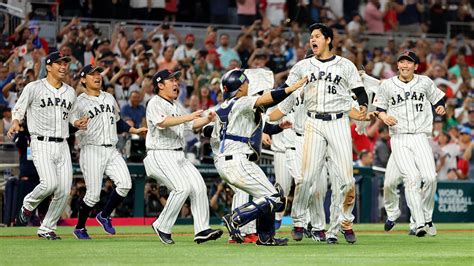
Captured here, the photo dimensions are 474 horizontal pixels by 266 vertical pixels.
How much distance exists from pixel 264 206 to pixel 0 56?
32.3ft

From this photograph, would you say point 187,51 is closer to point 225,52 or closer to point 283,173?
point 225,52

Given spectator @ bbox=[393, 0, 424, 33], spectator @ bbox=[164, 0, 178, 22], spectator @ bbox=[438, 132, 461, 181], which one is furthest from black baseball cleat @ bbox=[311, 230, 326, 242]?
spectator @ bbox=[393, 0, 424, 33]

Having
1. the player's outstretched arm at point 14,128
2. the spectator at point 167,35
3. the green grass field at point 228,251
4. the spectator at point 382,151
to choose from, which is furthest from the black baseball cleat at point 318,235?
the spectator at point 167,35

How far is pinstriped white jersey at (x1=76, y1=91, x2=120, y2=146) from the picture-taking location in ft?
50.8

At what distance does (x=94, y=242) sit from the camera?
14.3 m

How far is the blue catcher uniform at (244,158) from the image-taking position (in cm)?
1287

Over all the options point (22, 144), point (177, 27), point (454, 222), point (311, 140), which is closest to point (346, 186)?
point (311, 140)

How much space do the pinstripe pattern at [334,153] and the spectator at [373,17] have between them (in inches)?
612

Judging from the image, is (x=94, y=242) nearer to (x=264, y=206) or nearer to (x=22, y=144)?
(x=264, y=206)

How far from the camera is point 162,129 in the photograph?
560 inches

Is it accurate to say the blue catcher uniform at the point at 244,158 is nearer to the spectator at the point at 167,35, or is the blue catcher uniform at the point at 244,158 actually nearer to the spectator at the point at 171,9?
the spectator at the point at 167,35

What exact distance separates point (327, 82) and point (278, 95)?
1273 millimetres


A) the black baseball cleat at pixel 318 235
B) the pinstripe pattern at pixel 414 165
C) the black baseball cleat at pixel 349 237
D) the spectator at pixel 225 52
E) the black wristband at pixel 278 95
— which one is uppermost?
the spectator at pixel 225 52

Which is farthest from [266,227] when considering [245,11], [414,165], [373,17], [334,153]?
[373,17]
